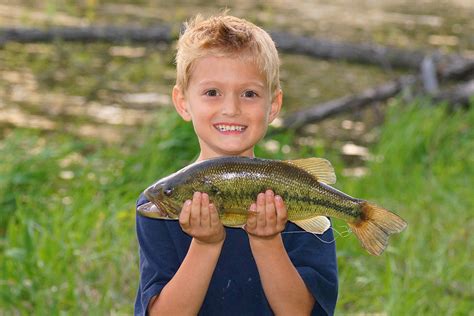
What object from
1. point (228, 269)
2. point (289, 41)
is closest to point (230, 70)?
point (228, 269)

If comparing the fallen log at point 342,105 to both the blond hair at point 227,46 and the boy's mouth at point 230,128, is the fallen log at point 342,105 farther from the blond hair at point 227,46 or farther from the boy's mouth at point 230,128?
the boy's mouth at point 230,128

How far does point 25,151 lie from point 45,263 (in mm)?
1967

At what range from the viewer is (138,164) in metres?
7.69

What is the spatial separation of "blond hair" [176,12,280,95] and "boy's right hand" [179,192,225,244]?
0.66 m

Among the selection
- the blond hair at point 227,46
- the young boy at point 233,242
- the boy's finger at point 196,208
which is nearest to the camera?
the boy's finger at point 196,208

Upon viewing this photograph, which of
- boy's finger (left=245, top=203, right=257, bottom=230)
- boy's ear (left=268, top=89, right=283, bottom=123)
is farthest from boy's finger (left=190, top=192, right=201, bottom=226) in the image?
boy's ear (left=268, top=89, right=283, bottom=123)

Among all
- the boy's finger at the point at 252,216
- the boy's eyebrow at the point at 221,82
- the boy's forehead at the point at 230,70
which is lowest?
the boy's finger at the point at 252,216

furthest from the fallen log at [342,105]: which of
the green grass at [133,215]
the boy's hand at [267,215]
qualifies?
the boy's hand at [267,215]

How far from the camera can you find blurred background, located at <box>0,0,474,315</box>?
5.72 m

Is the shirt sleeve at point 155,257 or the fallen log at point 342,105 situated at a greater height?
the shirt sleeve at point 155,257

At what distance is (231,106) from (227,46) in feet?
0.75

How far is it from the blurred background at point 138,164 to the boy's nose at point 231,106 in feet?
5.60

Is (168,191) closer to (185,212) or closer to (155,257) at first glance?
(185,212)

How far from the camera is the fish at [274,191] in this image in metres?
2.82
